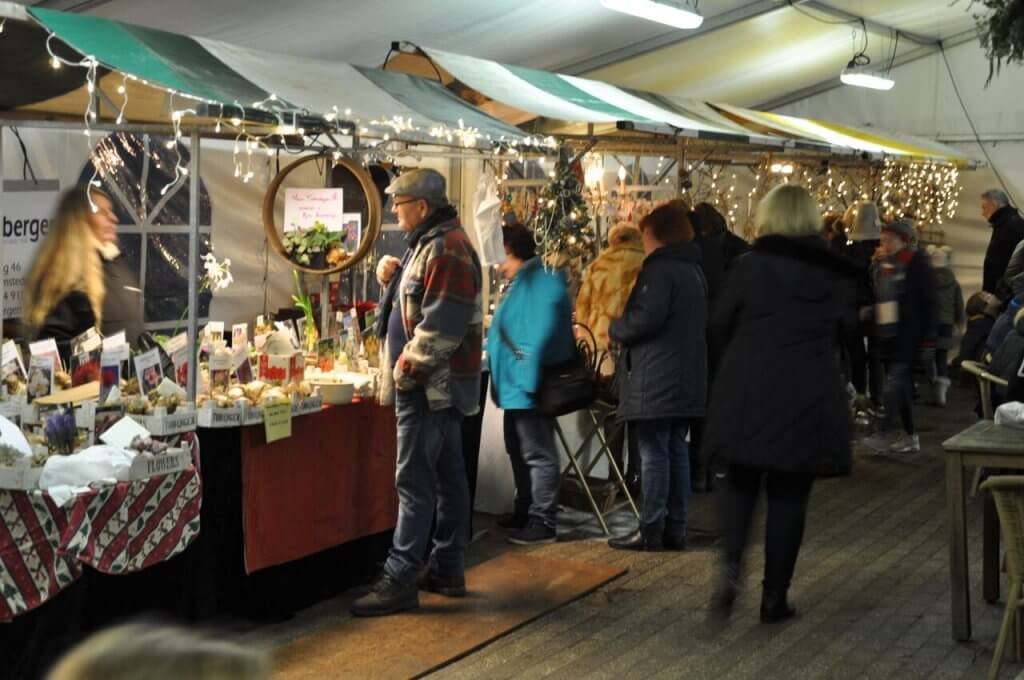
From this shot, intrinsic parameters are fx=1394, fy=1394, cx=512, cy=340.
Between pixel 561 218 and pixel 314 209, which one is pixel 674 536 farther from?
pixel 314 209

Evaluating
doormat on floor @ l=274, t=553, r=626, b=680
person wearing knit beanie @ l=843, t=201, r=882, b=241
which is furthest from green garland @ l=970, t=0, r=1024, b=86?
person wearing knit beanie @ l=843, t=201, r=882, b=241

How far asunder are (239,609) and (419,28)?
4569 mm

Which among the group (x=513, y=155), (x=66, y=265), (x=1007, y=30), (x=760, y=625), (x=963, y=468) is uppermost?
(x=1007, y=30)

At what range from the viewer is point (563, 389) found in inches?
244

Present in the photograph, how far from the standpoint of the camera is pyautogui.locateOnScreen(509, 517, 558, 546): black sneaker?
6.42 m

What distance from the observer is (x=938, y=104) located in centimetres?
1484

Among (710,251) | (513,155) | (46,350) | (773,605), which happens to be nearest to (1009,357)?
(710,251)

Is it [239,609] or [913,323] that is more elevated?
[913,323]

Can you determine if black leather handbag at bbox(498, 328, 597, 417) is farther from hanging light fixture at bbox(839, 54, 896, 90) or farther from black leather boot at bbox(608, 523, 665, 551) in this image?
hanging light fixture at bbox(839, 54, 896, 90)

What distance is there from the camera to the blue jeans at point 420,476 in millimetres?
5160

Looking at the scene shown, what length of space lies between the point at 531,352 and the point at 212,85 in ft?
6.79

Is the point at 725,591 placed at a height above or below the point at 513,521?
above

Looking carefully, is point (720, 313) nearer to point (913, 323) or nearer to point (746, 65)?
point (913, 323)

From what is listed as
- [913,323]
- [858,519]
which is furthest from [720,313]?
[858,519]
